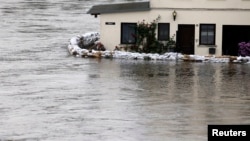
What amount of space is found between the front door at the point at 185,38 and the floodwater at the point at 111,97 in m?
3.24

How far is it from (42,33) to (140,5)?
599 inches

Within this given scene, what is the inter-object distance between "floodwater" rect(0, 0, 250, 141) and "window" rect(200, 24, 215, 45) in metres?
3.37

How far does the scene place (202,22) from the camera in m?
45.8

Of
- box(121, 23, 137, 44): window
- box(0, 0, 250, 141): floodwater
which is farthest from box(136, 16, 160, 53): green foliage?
box(0, 0, 250, 141): floodwater

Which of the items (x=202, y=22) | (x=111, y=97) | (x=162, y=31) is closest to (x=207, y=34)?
(x=202, y=22)

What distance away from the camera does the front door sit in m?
45.7

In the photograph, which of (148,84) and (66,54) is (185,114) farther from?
(66,54)

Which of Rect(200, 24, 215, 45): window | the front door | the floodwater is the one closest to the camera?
the floodwater

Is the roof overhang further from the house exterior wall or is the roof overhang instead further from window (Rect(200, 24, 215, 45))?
window (Rect(200, 24, 215, 45))

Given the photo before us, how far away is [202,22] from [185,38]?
142 cm

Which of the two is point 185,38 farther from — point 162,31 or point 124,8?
point 124,8

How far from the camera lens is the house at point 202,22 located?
45406mm

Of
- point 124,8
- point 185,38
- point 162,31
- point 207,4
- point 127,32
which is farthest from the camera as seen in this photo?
point 127,32

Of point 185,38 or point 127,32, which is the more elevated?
point 127,32
